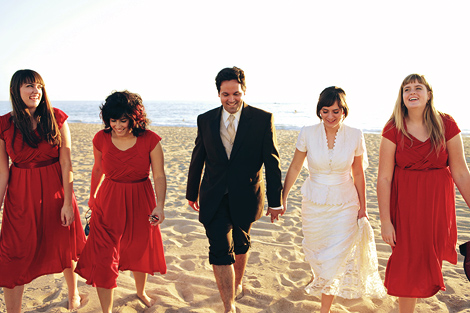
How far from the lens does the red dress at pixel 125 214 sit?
2.95 m

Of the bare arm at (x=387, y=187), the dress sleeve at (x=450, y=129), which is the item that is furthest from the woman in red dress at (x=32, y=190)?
the dress sleeve at (x=450, y=129)

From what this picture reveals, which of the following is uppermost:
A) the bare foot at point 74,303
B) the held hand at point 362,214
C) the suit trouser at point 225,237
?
the held hand at point 362,214

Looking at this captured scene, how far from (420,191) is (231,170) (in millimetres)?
1510

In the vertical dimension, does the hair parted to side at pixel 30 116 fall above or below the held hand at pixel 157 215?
above

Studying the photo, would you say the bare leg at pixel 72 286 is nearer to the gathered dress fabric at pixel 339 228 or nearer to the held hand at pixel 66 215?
the held hand at pixel 66 215

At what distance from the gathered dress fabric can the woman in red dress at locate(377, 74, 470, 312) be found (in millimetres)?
239

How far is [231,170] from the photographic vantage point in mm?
3143

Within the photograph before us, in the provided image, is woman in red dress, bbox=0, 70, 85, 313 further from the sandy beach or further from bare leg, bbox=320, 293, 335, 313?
bare leg, bbox=320, 293, 335, 313

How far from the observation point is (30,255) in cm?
299

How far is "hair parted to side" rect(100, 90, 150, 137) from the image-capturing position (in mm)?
2916

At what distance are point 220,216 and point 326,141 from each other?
3.76 feet

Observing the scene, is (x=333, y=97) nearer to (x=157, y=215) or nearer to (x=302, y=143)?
(x=302, y=143)

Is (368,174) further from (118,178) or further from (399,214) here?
(118,178)

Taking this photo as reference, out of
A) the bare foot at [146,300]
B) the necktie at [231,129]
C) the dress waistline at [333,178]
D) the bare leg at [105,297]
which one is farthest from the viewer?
the bare foot at [146,300]
